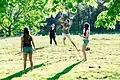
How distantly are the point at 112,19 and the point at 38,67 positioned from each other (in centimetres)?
932

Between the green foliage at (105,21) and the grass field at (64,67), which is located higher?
the green foliage at (105,21)

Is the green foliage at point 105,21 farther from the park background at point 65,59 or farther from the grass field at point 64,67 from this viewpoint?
the grass field at point 64,67

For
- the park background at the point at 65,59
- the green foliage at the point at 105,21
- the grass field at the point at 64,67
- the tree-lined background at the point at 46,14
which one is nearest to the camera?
the tree-lined background at the point at 46,14

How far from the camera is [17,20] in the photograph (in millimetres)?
70062

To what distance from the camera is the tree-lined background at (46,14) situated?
1278 centimetres

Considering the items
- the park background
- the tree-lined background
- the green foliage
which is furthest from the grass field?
the green foliage

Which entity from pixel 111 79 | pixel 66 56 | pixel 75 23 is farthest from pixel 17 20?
pixel 111 79

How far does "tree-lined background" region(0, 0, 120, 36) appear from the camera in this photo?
41.9 feet

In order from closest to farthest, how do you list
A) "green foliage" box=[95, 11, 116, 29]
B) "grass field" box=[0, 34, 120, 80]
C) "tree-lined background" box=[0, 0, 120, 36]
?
"tree-lined background" box=[0, 0, 120, 36] < "green foliage" box=[95, 11, 116, 29] < "grass field" box=[0, 34, 120, 80]

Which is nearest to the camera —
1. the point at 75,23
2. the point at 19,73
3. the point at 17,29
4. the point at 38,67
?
the point at 19,73

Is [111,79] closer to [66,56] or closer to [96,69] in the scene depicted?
[96,69]

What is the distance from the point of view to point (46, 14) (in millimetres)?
16906

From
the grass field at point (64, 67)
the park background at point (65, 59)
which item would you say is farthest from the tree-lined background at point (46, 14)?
the grass field at point (64, 67)

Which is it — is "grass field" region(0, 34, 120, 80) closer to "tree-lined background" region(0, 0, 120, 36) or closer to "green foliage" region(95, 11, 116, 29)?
"tree-lined background" region(0, 0, 120, 36)
